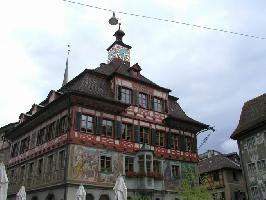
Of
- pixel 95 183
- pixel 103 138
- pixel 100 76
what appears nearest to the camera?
pixel 95 183

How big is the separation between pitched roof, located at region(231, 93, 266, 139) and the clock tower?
1435cm

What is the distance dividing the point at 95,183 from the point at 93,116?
17.2ft

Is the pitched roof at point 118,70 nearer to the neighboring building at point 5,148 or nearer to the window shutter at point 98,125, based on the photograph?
the window shutter at point 98,125

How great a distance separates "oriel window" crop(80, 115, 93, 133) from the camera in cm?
2679

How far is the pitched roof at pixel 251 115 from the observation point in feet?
117

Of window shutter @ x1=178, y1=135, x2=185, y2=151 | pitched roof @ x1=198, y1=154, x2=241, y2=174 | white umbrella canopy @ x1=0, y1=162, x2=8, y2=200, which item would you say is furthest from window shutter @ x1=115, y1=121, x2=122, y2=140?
pitched roof @ x1=198, y1=154, x2=241, y2=174

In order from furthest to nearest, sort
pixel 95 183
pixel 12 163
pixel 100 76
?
pixel 12 163 < pixel 100 76 < pixel 95 183

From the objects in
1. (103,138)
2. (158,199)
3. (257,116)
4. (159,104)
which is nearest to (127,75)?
(159,104)

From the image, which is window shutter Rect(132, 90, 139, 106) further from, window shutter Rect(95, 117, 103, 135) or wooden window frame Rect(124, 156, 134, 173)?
wooden window frame Rect(124, 156, 134, 173)

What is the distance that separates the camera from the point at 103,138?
1084 inches

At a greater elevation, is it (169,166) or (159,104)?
(159,104)

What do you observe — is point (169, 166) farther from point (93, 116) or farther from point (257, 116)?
point (257, 116)

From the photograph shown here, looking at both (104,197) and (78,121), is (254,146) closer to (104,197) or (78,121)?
(104,197)

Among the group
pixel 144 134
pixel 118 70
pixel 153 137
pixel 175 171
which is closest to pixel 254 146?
pixel 175 171
